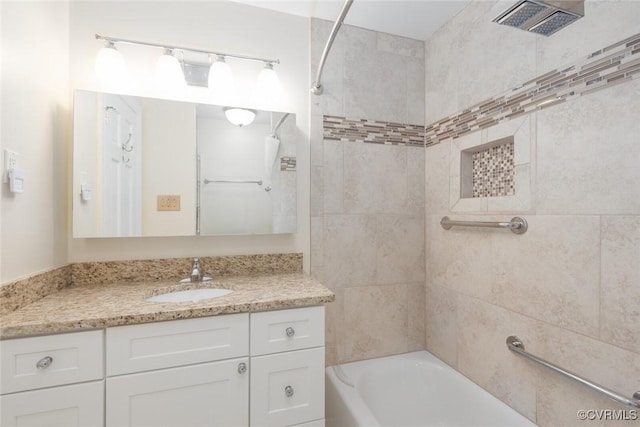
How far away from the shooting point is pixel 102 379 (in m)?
0.98

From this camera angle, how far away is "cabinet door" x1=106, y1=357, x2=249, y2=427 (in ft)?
3.28

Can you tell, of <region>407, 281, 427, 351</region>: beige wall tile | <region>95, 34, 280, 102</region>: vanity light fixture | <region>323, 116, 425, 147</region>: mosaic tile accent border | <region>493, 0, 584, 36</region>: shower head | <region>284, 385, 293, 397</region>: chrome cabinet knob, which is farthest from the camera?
<region>407, 281, 427, 351</region>: beige wall tile

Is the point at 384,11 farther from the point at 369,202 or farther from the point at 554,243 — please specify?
the point at 554,243

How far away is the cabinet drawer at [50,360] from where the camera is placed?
899 millimetres

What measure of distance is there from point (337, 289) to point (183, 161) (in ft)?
3.64

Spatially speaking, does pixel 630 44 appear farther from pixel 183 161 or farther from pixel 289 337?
pixel 183 161

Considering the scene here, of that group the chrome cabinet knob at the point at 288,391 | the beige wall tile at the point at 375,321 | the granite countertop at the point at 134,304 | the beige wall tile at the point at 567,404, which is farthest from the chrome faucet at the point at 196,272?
the beige wall tile at the point at 567,404

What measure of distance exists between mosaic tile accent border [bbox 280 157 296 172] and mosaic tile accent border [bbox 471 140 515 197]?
1.02 meters

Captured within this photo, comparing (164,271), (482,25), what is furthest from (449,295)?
(164,271)

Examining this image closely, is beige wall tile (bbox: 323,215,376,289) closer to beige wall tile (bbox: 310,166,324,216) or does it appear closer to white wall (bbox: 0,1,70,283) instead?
beige wall tile (bbox: 310,166,324,216)

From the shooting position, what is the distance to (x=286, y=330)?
1177 mm

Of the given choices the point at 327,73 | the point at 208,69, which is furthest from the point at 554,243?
the point at 208,69

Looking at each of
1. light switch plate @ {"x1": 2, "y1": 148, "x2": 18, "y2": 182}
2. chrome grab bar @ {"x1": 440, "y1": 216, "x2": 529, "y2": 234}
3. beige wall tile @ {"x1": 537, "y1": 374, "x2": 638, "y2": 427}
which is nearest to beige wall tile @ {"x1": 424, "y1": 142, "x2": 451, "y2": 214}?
chrome grab bar @ {"x1": 440, "y1": 216, "x2": 529, "y2": 234}

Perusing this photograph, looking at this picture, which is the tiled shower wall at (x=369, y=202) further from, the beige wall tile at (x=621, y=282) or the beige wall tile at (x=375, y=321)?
the beige wall tile at (x=621, y=282)
